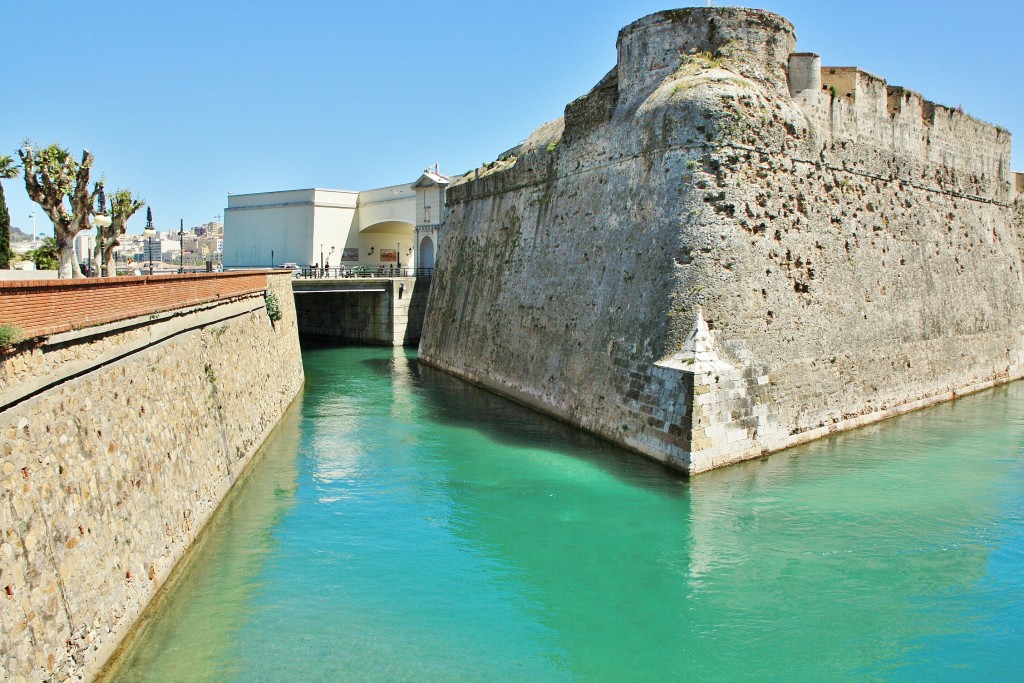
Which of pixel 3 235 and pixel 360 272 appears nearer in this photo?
pixel 3 235

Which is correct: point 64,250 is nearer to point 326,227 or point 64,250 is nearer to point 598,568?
point 598,568

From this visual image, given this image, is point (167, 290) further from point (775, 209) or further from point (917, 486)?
point (917, 486)

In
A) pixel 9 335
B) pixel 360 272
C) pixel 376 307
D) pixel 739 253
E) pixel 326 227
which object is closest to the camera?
pixel 9 335

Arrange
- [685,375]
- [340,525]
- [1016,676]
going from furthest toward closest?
[685,375]
[340,525]
[1016,676]

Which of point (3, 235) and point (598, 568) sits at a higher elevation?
point (3, 235)

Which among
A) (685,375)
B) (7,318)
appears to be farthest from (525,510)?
(7,318)

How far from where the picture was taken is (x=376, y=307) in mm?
35406

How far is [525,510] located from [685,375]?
3530mm

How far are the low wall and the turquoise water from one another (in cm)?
59

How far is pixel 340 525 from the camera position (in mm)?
11078

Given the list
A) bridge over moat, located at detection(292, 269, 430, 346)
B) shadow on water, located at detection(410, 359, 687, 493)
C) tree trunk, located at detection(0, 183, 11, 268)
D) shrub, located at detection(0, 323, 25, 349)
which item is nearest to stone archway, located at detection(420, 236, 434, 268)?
bridge over moat, located at detection(292, 269, 430, 346)

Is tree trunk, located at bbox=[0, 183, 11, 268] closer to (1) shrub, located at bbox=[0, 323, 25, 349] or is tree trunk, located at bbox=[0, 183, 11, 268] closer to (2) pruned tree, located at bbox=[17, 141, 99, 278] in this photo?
(2) pruned tree, located at bbox=[17, 141, 99, 278]

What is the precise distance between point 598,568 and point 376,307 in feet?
88.9

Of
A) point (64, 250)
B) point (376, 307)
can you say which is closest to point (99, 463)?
point (64, 250)
